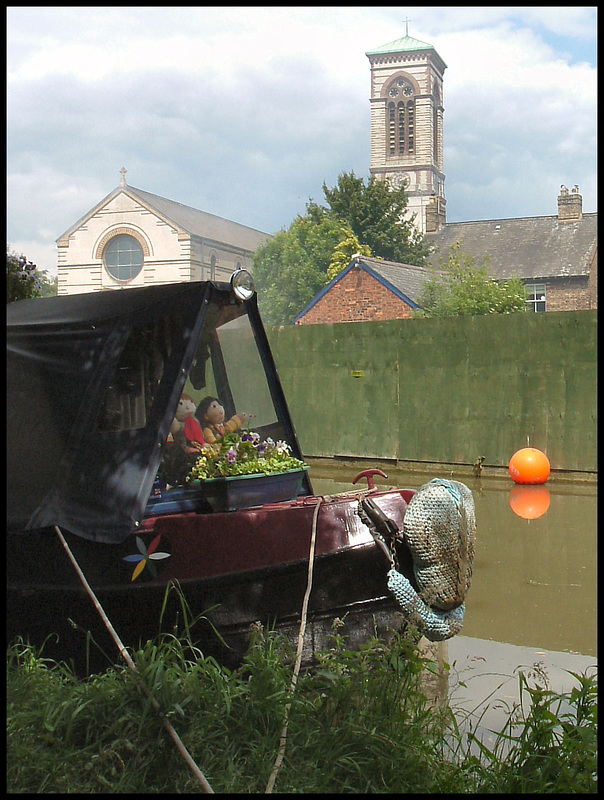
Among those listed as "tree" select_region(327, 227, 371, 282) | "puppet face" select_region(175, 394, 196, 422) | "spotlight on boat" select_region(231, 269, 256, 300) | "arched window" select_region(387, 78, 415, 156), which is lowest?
"puppet face" select_region(175, 394, 196, 422)

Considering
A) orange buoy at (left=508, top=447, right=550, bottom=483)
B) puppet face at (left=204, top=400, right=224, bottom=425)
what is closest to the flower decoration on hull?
puppet face at (left=204, top=400, right=224, bottom=425)

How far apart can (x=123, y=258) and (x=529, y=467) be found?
49310 mm

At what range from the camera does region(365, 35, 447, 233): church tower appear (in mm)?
112938

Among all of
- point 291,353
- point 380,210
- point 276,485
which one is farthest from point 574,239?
point 276,485

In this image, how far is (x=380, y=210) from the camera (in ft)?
172

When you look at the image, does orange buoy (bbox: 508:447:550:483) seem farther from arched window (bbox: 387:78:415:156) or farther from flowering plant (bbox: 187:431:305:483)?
arched window (bbox: 387:78:415:156)

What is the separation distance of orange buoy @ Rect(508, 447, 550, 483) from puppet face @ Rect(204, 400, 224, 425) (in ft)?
26.2

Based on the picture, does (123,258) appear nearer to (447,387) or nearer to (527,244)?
(527,244)

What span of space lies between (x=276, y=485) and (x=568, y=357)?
28.9ft

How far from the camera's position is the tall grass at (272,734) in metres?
3.40

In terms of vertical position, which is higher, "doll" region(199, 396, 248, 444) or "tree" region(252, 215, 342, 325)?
"tree" region(252, 215, 342, 325)

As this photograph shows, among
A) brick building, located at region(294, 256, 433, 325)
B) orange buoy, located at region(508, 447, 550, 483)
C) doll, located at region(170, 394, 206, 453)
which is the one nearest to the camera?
doll, located at region(170, 394, 206, 453)

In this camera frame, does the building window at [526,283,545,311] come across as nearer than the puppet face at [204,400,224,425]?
No

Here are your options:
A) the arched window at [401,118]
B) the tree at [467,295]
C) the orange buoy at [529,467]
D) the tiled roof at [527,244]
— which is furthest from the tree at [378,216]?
the arched window at [401,118]
